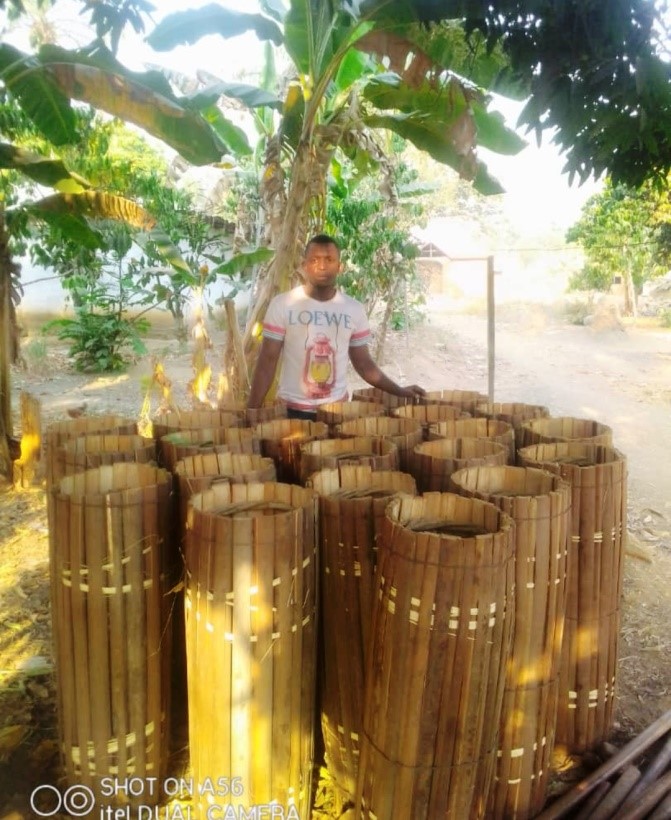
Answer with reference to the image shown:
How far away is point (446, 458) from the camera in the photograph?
7.12 feet

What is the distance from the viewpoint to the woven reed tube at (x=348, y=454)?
2107 mm

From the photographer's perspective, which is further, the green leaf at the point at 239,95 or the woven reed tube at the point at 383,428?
the green leaf at the point at 239,95

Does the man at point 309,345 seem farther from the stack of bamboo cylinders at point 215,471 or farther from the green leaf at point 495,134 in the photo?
the green leaf at point 495,134

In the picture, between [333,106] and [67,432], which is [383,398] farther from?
[333,106]

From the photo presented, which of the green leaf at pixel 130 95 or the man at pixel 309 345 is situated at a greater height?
the green leaf at pixel 130 95

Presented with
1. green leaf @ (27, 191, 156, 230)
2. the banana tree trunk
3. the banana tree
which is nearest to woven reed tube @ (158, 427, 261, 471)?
the banana tree

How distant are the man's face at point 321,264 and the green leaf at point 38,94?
182cm

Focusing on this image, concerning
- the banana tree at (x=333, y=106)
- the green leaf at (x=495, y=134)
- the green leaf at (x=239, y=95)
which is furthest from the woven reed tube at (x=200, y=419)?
the green leaf at (x=495, y=134)

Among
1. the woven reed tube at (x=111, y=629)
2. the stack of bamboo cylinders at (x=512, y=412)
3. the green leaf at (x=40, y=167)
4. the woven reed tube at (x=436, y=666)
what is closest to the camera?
the woven reed tube at (x=436, y=666)

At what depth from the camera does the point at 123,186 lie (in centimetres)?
683

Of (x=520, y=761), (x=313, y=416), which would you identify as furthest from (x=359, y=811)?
(x=313, y=416)

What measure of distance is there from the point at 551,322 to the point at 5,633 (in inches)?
685

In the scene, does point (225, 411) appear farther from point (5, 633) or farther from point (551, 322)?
point (551, 322)

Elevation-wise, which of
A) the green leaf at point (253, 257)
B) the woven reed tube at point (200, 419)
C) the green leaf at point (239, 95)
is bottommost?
the woven reed tube at point (200, 419)
